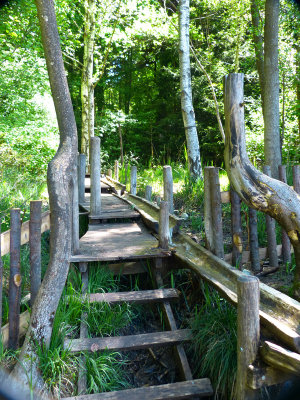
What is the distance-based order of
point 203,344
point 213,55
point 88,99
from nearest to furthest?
point 203,344 < point 88,99 < point 213,55

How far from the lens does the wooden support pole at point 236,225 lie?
435 cm

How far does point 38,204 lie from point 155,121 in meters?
15.9

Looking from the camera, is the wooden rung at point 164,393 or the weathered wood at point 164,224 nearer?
the wooden rung at point 164,393

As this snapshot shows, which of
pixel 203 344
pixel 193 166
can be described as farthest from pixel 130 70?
pixel 203 344

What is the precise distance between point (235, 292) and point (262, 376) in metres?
0.87

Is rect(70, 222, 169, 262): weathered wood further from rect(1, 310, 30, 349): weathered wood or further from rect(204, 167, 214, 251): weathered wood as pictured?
rect(1, 310, 30, 349): weathered wood

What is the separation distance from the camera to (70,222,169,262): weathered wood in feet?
13.8

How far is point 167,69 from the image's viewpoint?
52.7ft

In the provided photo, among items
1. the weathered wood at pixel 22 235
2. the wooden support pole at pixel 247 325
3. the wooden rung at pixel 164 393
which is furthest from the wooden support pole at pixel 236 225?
the weathered wood at pixel 22 235

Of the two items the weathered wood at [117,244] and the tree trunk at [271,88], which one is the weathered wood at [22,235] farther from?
the tree trunk at [271,88]

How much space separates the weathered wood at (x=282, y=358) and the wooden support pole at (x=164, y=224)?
2.17 metres

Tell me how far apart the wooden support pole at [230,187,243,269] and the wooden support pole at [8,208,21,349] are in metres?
2.42

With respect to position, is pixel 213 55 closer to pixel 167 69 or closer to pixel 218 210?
pixel 167 69

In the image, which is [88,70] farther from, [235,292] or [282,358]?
[282,358]
